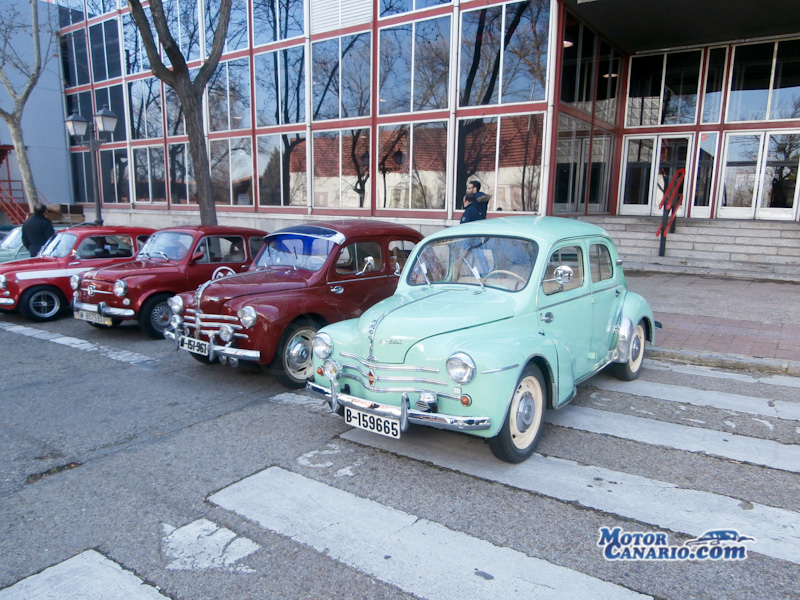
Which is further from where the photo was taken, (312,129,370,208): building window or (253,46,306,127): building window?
(253,46,306,127): building window

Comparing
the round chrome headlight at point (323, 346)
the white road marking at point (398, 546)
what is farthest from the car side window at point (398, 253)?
the white road marking at point (398, 546)

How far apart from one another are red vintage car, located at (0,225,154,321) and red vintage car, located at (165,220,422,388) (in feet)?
14.5

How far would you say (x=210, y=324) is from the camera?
5910mm

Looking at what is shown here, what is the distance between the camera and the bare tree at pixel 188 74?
11.8 metres

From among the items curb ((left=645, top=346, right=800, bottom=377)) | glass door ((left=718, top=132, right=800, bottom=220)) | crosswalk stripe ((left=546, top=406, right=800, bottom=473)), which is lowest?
crosswalk stripe ((left=546, top=406, right=800, bottom=473))

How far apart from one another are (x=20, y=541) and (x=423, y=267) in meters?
3.70

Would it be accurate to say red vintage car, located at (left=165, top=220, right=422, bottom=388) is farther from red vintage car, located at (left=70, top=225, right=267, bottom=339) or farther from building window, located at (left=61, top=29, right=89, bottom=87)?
building window, located at (left=61, top=29, right=89, bottom=87)

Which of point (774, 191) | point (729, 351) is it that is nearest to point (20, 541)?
point (729, 351)

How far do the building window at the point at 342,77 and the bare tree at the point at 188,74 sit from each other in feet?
17.6

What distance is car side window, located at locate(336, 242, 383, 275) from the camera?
6.71 m

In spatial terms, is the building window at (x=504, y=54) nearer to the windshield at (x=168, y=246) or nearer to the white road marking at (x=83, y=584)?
the windshield at (x=168, y=246)

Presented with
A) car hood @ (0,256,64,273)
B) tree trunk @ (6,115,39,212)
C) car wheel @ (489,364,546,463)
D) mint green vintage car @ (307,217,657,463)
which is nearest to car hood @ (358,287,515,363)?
mint green vintage car @ (307,217,657,463)

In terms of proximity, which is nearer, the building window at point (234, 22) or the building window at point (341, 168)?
the building window at point (341, 168)

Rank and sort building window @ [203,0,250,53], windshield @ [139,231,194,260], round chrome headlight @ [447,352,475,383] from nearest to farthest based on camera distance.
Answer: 1. round chrome headlight @ [447,352,475,383]
2. windshield @ [139,231,194,260]
3. building window @ [203,0,250,53]
